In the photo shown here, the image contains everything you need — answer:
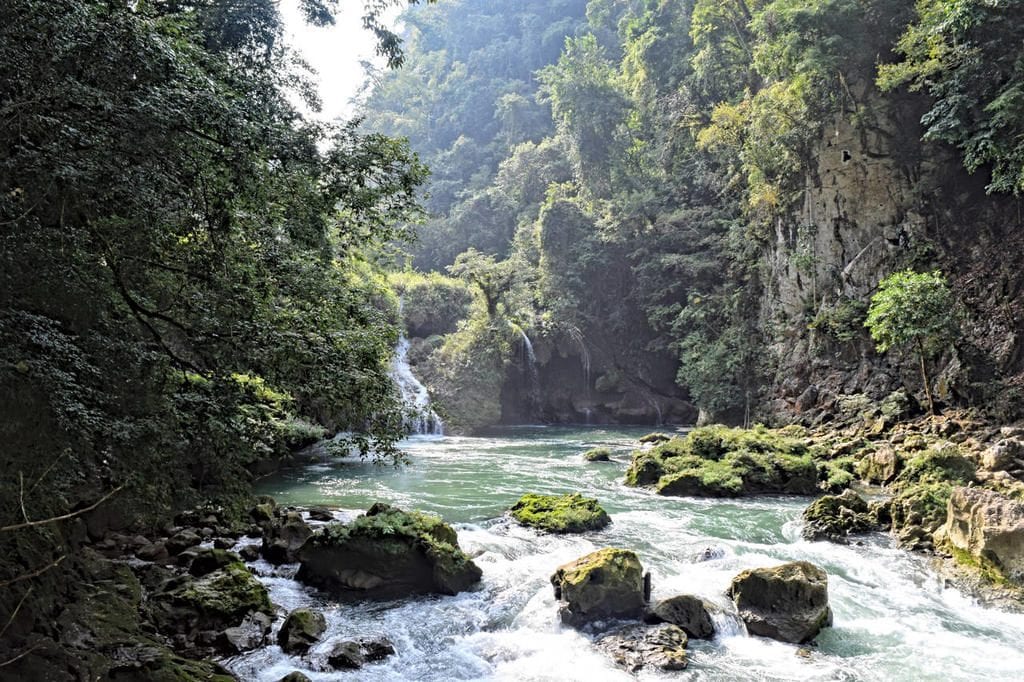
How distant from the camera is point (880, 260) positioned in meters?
18.2

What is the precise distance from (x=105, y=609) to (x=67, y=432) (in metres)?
2.58

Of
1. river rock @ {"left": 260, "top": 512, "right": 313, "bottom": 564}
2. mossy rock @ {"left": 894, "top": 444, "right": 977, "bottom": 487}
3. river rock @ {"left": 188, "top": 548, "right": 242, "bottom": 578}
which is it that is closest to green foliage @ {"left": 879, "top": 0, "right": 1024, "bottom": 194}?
mossy rock @ {"left": 894, "top": 444, "right": 977, "bottom": 487}

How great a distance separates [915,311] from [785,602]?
972 cm

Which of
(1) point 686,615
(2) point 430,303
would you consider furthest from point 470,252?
(1) point 686,615

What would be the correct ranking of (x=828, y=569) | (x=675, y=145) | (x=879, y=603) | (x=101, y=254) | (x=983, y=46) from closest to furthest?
(x=101, y=254) → (x=879, y=603) → (x=828, y=569) → (x=983, y=46) → (x=675, y=145)

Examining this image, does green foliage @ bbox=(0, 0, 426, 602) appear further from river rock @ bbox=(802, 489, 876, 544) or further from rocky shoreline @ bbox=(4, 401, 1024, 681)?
river rock @ bbox=(802, 489, 876, 544)

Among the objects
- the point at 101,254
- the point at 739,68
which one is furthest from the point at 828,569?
the point at 739,68

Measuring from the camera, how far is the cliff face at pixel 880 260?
14.7 metres

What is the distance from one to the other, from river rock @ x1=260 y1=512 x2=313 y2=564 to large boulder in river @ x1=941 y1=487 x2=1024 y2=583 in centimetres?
854

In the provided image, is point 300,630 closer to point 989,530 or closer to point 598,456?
point 989,530

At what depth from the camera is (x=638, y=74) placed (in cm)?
3306

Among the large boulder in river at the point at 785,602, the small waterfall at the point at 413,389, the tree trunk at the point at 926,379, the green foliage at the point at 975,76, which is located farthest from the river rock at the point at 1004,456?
the small waterfall at the point at 413,389

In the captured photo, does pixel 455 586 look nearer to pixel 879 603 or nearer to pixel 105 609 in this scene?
pixel 105 609

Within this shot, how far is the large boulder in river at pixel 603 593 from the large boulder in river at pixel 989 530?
4247 millimetres
